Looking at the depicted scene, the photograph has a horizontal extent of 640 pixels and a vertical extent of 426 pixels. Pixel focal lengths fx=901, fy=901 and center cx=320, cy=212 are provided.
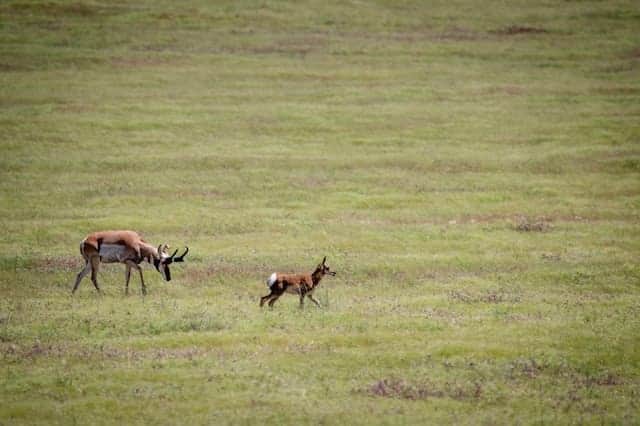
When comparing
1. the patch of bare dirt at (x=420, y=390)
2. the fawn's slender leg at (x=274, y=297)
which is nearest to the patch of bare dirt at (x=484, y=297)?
the fawn's slender leg at (x=274, y=297)

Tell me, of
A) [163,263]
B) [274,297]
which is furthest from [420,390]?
[163,263]

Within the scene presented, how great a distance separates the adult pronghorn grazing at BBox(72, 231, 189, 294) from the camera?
26.9 meters

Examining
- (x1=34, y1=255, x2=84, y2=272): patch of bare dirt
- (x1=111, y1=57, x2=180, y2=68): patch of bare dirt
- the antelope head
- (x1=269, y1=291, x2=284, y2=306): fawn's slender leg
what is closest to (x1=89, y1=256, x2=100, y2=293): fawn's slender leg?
the antelope head

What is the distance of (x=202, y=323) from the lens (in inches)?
859

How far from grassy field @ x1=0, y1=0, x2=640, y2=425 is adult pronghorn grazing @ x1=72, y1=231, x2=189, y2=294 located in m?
0.87

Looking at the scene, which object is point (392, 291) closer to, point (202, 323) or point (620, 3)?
point (202, 323)

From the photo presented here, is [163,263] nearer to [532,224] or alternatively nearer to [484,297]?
[484,297]

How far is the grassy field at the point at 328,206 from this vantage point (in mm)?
→ 18219

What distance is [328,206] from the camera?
125 ft

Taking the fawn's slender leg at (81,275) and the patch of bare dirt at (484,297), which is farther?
the fawn's slender leg at (81,275)

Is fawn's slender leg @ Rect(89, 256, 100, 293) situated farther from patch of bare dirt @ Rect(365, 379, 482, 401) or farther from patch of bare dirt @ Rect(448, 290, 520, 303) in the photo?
patch of bare dirt @ Rect(365, 379, 482, 401)

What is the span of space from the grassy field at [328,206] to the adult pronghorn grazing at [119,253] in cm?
87

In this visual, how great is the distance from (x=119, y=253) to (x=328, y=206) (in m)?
12.8

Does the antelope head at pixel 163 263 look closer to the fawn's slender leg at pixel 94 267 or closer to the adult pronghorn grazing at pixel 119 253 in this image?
the adult pronghorn grazing at pixel 119 253
